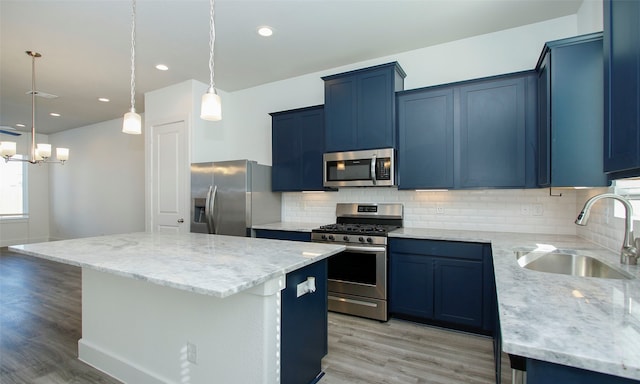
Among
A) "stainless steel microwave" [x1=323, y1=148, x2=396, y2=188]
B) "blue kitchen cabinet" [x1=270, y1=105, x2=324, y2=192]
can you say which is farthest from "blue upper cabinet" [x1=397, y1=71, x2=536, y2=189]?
"blue kitchen cabinet" [x1=270, y1=105, x2=324, y2=192]

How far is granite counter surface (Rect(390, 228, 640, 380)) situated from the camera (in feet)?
2.35

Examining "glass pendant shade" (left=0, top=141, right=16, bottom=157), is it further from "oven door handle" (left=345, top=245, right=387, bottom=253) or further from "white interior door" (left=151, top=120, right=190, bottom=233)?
"oven door handle" (left=345, top=245, right=387, bottom=253)

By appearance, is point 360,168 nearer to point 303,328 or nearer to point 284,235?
point 284,235

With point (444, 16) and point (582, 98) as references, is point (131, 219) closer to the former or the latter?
point (444, 16)

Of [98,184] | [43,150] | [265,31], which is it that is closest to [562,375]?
[265,31]

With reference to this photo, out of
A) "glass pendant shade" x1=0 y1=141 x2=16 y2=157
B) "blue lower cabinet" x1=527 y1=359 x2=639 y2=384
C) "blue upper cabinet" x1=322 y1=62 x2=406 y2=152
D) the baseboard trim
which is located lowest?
the baseboard trim

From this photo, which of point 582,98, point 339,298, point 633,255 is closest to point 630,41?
point 633,255

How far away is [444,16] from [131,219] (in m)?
6.30

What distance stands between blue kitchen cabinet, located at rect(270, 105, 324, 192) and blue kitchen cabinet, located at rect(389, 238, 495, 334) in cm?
135

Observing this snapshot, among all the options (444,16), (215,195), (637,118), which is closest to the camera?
(637,118)

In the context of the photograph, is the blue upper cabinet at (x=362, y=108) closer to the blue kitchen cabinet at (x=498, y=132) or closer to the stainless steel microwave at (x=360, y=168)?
the stainless steel microwave at (x=360, y=168)

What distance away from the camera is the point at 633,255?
156 centimetres

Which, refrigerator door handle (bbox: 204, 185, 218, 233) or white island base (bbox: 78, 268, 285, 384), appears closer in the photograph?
white island base (bbox: 78, 268, 285, 384)

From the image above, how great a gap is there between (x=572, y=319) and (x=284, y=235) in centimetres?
295
